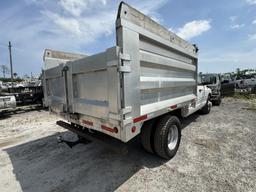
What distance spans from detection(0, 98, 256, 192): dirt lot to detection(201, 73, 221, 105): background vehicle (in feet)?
16.4

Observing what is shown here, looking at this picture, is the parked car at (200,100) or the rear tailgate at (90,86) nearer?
the rear tailgate at (90,86)

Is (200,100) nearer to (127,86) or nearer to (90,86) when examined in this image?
(127,86)

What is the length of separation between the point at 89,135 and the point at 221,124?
4.86 meters

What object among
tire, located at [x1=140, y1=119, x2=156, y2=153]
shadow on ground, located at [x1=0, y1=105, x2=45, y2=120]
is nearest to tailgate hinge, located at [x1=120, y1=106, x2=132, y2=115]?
tire, located at [x1=140, y1=119, x2=156, y2=153]

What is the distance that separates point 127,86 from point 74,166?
2.01 m

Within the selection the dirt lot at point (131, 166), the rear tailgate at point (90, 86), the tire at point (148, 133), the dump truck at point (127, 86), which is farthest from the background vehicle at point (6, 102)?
the tire at point (148, 133)

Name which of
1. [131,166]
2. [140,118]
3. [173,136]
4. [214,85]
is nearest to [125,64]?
[140,118]

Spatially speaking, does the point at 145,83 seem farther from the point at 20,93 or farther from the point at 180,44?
the point at 20,93

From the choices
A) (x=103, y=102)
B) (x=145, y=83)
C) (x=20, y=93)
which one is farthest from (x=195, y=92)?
(x=20, y=93)

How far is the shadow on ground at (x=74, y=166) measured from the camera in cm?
253

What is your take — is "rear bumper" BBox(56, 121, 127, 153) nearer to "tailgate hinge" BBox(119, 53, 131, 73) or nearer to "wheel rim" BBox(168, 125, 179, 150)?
"tailgate hinge" BBox(119, 53, 131, 73)

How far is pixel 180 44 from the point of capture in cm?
367

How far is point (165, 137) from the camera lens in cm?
295

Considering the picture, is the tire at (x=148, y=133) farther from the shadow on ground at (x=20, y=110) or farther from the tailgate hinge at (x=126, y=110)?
the shadow on ground at (x=20, y=110)
